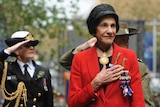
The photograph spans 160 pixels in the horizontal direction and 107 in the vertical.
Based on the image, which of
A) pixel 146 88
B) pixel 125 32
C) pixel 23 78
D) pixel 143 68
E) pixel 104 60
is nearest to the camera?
pixel 104 60

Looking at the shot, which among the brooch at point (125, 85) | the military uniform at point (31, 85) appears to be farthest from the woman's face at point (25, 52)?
the brooch at point (125, 85)

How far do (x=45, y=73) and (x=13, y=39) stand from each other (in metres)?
0.53

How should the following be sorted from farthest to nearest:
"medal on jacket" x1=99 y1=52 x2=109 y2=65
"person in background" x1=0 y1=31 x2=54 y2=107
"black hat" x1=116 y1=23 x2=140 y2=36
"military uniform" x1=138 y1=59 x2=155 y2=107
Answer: "person in background" x1=0 y1=31 x2=54 y2=107
"black hat" x1=116 y1=23 x2=140 y2=36
"military uniform" x1=138 y1=59 x2=155 y2=107
"medal on jacket" x1=99 y1=52 x2=109 y2=65

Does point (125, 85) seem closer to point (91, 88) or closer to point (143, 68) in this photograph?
point (91, 88)

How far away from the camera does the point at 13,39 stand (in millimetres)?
6484

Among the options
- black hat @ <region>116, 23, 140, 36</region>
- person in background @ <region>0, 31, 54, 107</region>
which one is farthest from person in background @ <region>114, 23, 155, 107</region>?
person in background @ <region>0, 31, 54, 107</region>

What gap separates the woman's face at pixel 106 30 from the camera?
15.1 feet

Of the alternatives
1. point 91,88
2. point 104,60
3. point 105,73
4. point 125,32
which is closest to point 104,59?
point 104,60

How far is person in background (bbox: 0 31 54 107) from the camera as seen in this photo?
20.6ft

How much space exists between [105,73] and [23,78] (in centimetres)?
201

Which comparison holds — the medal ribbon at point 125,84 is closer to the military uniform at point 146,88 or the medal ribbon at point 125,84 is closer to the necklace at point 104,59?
the necklace at point 104,59

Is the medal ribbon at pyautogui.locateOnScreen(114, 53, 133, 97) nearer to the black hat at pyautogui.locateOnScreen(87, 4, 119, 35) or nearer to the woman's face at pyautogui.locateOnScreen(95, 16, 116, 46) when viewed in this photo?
the woman's face at pyautogui.locateOnScreen(95, 16, 116, 46)

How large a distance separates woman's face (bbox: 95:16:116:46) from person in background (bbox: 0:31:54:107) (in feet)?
5.90

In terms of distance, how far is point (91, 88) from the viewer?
4.50 m
